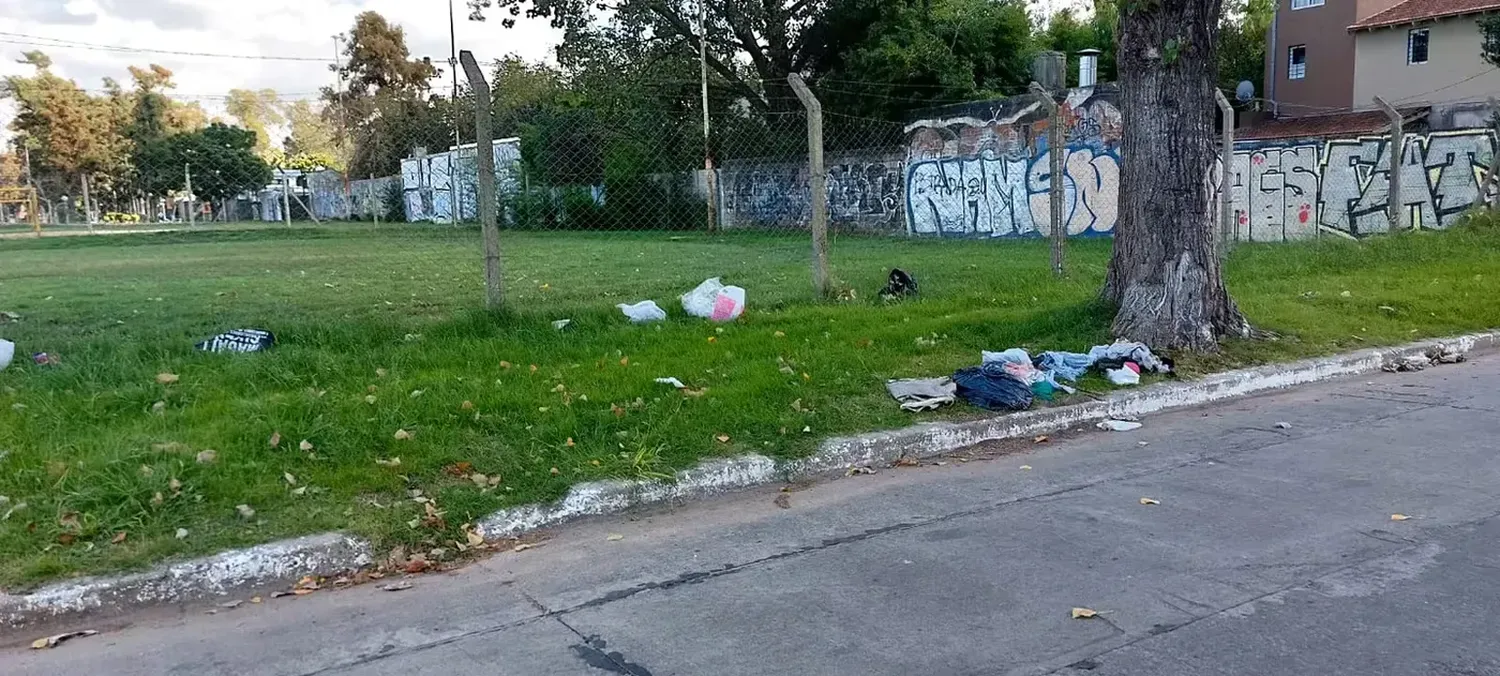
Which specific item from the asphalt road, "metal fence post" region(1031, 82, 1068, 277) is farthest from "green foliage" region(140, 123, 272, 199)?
the asphalt road

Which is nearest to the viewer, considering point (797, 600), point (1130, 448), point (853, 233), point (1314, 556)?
point (797, 600)

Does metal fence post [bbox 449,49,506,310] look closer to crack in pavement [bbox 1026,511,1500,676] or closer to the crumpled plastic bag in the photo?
the crumpled plastic bag

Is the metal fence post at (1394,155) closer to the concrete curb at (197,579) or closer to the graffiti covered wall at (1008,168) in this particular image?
the graffiti covered wall at (1008,168)

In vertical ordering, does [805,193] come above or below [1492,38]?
below

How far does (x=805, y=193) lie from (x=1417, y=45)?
22.0 meters

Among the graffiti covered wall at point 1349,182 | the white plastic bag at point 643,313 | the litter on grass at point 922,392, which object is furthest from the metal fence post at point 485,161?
the graffiti covered wall at point 1349,182

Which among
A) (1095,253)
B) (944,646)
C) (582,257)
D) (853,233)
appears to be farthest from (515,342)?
(853,233)

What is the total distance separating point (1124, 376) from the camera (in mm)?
7168

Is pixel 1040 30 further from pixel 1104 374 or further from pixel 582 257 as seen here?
pixel 1104 374

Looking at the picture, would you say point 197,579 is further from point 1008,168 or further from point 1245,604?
point 1008,168

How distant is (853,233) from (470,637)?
23129 millimetres

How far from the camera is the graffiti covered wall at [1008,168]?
74.7 feet

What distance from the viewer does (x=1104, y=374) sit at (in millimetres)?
7285

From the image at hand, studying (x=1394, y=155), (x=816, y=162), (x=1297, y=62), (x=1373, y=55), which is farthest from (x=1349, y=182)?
(x=1297, y=62)
